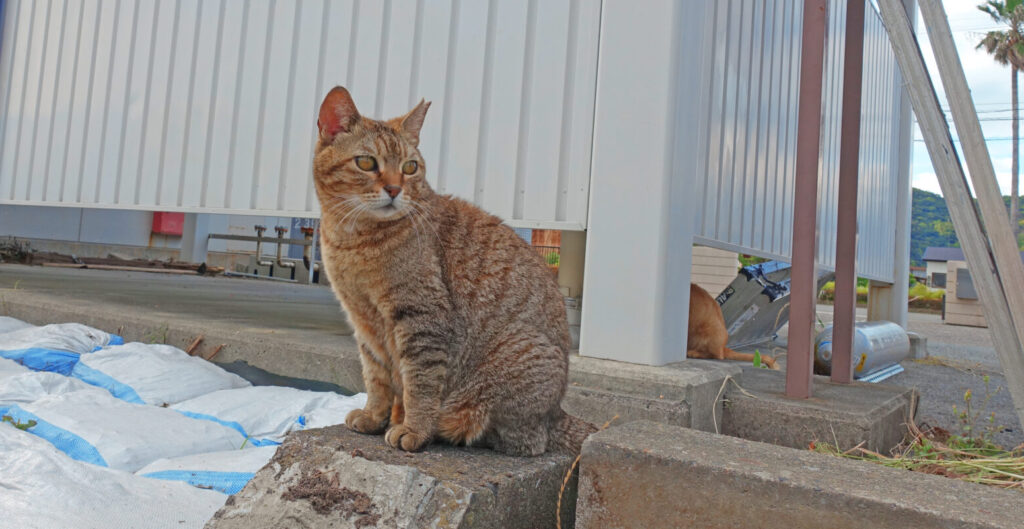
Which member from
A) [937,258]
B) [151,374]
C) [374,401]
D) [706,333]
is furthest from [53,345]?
[937,258]

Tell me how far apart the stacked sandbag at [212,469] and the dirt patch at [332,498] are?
444mm

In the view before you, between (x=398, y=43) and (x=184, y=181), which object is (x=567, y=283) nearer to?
(x=398, y=43)

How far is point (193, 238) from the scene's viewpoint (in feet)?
42.7

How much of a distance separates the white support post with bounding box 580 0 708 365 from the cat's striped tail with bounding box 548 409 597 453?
80 cm

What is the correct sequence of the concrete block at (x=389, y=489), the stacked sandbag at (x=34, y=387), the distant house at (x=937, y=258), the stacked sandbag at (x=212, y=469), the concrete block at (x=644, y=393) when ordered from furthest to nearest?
the distant house at (x=937, y=258) < the stacked sandbag at (x=34, y=387) < the concrete block at (x=644, y=393) < the stacked sandbag at (x=212, y=469) < the concrete block at (x=389, y=489)

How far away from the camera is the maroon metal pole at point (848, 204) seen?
10.3 ft

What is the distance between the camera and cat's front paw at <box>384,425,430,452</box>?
1704mm

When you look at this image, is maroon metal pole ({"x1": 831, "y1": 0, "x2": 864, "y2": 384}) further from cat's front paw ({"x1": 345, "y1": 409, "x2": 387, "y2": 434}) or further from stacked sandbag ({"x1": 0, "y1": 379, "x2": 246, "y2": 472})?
stacked sandbag ({"x1": 0, "y1": 379, "x2": 246, "y2": 472})

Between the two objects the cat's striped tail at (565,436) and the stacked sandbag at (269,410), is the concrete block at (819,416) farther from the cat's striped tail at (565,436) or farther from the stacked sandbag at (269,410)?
the stacked sandbag at (269,410)

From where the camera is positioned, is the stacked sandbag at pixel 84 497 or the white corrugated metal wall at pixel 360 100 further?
the white corrugated metal wall at pixel 360 100

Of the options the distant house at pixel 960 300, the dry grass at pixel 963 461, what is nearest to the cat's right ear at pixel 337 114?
the dry grass at pixel 963 461

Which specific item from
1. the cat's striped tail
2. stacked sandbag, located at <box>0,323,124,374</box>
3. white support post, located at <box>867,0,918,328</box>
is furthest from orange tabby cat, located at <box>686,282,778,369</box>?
white support post, located at <box>867,0,918,328</box>

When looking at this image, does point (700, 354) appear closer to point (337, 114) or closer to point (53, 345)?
point (337, 114)

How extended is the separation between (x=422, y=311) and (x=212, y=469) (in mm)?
992
